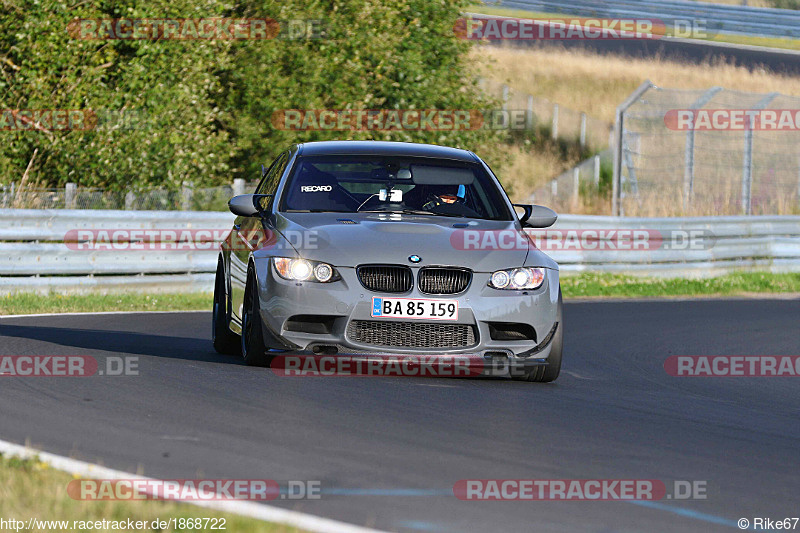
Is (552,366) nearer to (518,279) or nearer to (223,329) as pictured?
(518,279)

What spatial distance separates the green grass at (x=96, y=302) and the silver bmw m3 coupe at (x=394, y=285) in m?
5.72

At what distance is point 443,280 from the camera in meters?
9.16

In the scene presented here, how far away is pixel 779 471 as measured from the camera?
6590 mm

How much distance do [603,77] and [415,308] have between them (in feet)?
129

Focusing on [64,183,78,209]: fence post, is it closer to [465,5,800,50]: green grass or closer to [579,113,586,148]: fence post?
[579,113,586,148]: fence post

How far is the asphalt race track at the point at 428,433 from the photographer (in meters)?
5.54

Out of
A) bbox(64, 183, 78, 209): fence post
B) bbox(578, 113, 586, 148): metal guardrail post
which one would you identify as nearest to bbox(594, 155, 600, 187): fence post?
bbox(578, 113, 586, 148): metal guardrail post

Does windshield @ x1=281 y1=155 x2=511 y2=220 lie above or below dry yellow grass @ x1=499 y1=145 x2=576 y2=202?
above

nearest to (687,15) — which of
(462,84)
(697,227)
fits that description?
(462,84)

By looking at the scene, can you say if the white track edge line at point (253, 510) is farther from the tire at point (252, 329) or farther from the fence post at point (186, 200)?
the fence post at point (186, 200)

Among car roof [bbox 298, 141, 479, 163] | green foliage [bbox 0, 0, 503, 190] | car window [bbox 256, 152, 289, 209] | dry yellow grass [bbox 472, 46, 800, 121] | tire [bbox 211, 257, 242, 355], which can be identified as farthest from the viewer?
dry yellow grass [bbox 472, 46, 800, 121]

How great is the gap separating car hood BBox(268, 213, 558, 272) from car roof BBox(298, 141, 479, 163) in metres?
0.87

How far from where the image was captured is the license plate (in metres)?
9.04

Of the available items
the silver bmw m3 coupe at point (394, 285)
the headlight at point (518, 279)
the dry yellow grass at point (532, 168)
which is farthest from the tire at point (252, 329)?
the dry yellow grass at point (532, 168)
